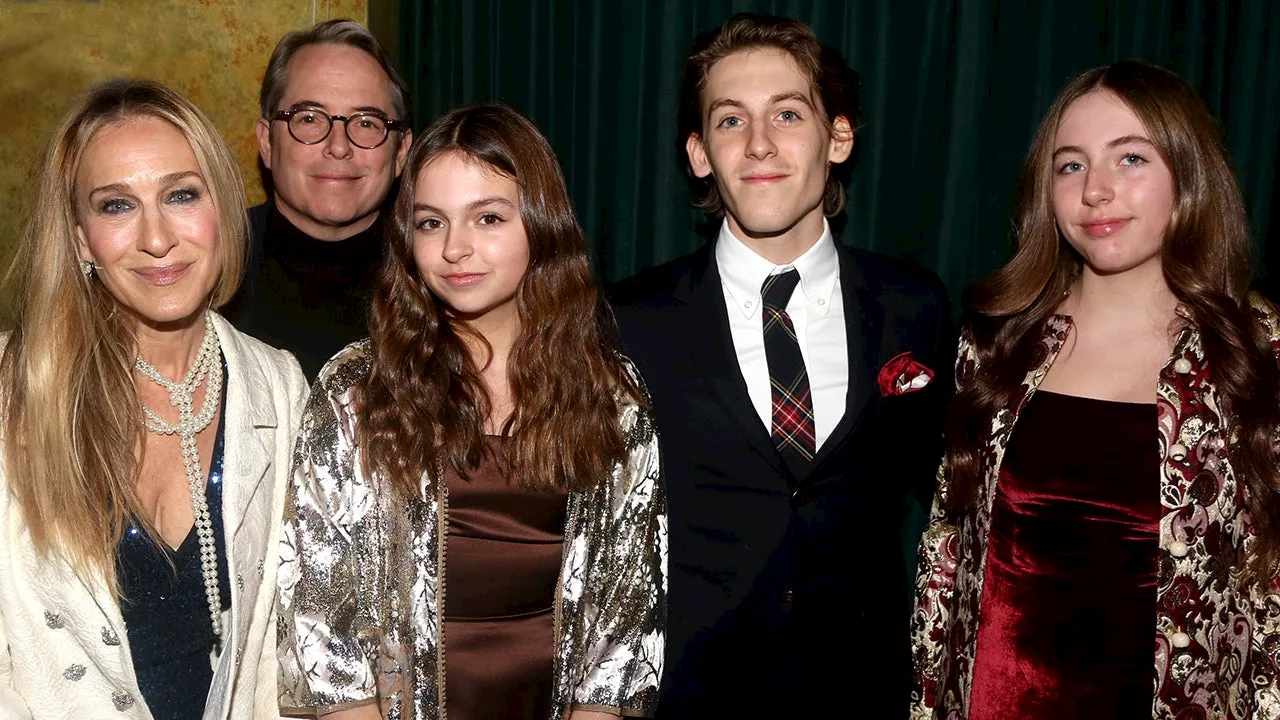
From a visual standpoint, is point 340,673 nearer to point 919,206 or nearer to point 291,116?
point 291,116

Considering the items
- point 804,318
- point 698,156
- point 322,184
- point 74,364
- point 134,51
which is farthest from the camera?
point 134,51

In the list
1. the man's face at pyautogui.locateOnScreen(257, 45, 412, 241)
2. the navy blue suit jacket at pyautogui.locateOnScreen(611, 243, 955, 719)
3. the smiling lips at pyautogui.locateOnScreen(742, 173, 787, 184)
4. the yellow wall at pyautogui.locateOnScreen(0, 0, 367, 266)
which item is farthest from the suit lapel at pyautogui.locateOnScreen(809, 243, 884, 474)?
the yellow wall at pyautogui.locateOnScreen(0, 0, 367, 266)

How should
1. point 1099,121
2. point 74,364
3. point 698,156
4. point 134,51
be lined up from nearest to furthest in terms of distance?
point 74,364
point 1099,121
point 698,156
point 134,51

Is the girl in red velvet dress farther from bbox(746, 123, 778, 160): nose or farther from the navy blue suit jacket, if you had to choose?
bbox(746, 123, 778, 160): nose

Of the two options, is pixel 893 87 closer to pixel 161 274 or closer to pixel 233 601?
pixel 161 274

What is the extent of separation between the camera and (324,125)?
262cm

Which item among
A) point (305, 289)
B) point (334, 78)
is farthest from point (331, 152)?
point (305, 289)

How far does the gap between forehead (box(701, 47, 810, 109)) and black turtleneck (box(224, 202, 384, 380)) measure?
0.93m

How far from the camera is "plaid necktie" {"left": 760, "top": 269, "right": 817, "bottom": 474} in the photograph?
7.08 ft

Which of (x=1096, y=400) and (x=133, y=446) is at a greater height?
(x=1096, y=400)

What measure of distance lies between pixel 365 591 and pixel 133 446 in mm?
482

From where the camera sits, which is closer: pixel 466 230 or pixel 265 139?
pixel 466 230

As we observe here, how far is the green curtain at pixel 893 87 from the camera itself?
8.30 ft

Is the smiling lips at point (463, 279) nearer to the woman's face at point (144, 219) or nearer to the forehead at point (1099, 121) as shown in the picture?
the woman's face at point (144, 219)
